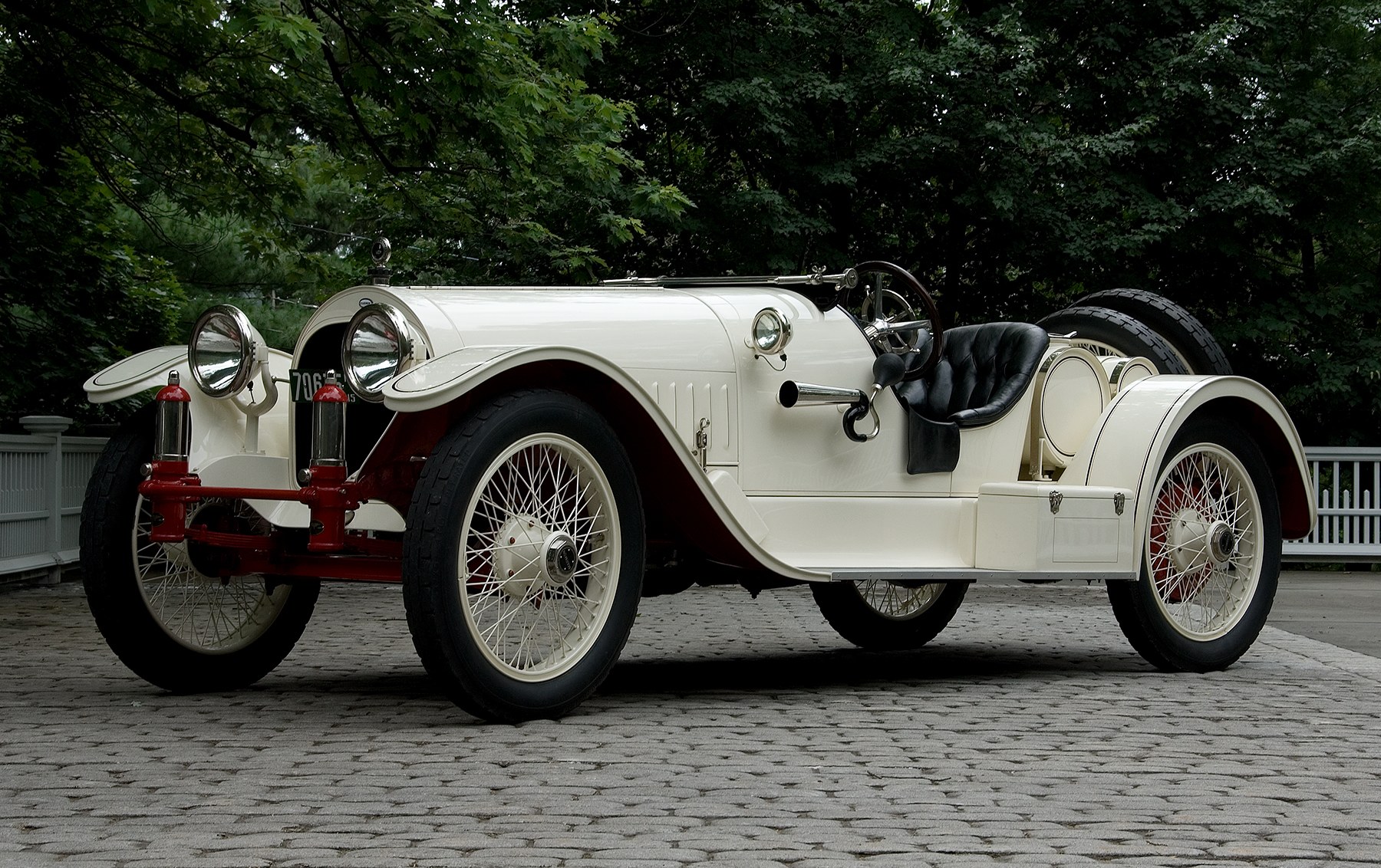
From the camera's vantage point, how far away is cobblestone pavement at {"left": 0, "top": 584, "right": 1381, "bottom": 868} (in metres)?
3.80

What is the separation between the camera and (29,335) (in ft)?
48.7

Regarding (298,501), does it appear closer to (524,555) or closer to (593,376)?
(524,555)

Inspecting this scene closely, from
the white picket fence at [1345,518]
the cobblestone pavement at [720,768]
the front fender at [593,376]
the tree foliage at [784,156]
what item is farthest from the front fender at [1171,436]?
the white picket fence at [1345,518]

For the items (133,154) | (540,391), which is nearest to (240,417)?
(540,391)

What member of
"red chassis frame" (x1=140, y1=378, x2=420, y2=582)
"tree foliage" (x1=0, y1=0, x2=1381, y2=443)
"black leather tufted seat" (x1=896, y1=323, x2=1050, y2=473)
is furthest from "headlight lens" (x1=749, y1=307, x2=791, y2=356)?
"tree foliage" (x1=0, y1=0, x2=1381, y2=443)

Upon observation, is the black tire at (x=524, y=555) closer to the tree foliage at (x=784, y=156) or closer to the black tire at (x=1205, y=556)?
the black tire at (x=1205, y=556)

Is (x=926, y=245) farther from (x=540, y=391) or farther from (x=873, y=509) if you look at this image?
(x=540, y=391)

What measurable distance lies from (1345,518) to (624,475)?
47.4 ft

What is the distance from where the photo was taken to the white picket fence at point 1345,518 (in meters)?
18.0

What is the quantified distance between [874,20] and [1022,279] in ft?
14.0

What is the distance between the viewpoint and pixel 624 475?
230 inches

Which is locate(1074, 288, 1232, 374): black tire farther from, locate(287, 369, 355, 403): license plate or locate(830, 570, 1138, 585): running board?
locate(287, 369, 355, 403): license plate

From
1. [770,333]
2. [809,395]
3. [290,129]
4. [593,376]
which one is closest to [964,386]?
[809,395]

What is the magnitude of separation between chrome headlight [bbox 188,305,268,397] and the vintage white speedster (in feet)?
0.04
